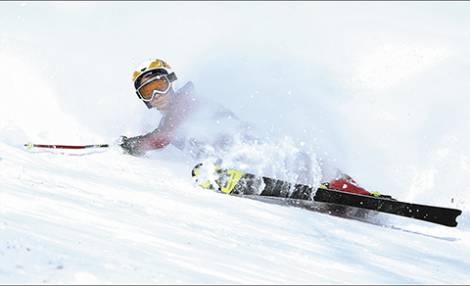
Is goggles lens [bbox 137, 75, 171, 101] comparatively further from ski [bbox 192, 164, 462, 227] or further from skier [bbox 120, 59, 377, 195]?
ski [bbox 192, 164, 462, 227]

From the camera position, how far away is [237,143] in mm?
9594

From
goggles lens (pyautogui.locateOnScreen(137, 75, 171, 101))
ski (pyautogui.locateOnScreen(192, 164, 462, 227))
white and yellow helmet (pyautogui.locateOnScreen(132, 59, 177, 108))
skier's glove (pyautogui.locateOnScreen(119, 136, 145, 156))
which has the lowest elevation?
ski (pyautogui.locateOnScreen(192, 164, 462, 227))

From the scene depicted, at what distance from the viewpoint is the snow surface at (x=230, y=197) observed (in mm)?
4145

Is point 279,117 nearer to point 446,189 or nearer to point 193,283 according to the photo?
point 446,189

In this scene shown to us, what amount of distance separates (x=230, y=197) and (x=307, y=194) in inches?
42.2

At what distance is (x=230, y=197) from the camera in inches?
300

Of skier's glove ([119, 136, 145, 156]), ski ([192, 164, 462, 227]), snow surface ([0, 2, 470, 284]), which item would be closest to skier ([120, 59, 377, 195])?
skier's glove ([119, 136, 145, 156])

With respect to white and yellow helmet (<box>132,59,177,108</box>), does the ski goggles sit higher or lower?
lower

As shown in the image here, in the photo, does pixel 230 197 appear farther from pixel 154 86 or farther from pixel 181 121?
pixel 154 86

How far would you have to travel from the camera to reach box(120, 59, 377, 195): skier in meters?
9.80

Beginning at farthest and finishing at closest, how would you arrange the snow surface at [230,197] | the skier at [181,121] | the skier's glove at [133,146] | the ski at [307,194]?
the skier's glove at [133,146], the skier at [181,121], the ski at [307,194], the snow surface at [230,197]

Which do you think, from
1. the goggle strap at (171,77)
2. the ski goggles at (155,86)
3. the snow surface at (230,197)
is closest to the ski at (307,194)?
the snow surface at (230,197)

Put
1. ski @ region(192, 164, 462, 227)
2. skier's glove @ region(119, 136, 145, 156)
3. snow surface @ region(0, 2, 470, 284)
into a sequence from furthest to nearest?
1. skier's glove @ region(119, 136, 145, 156)
2. ski @ region(192, 164, 462, 227)
3. snow surface @ region(0, 2, 470, 284)

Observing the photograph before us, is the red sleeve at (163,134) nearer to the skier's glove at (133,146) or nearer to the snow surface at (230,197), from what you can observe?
the skier's glove at (133,146)
